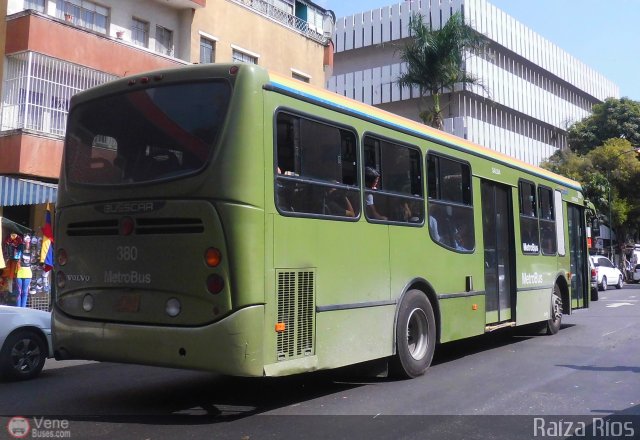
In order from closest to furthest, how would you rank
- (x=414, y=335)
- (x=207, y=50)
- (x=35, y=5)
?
(x=414, y=335) < (x=35, y=5) < (x=207, y=50)

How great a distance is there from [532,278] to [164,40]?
1452 cm

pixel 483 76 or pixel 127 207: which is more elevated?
pixel 483 76

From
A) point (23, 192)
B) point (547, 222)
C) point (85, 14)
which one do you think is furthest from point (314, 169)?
point (85, 14)

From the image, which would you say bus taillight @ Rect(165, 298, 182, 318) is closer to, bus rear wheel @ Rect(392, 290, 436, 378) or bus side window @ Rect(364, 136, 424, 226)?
→ bus side window @ Rect(364, 136, 424, 226)

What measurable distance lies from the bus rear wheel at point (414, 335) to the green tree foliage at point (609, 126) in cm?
4243

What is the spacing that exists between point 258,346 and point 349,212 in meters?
2.02

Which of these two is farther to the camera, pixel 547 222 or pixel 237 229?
pixel 547 222

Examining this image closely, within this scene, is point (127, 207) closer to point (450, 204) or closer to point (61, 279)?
point (61, 279)

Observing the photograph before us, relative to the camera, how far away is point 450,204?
915 cm

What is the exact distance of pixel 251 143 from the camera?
591cm

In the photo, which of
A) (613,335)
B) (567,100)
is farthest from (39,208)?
(567,100)

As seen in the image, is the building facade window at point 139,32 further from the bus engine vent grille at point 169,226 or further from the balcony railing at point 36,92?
the bus engine vent grille at point 169,226

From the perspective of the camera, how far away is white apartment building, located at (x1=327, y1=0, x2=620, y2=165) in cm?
→ 3972

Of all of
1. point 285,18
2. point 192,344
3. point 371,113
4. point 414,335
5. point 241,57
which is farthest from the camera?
point 285,18
